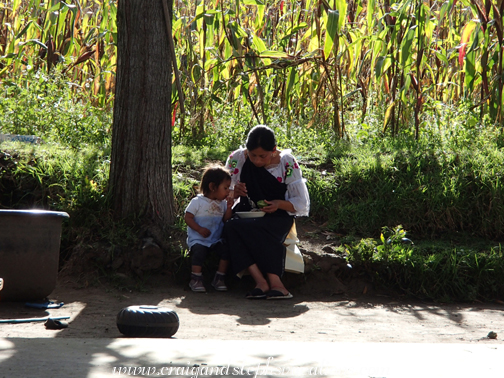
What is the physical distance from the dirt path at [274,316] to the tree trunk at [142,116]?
764 mm

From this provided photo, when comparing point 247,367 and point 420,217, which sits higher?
point 420,217

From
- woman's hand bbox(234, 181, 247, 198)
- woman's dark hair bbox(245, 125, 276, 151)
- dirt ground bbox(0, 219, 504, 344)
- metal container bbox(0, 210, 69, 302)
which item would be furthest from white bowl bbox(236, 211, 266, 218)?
metal container bbox(0, 210, 69, 302)

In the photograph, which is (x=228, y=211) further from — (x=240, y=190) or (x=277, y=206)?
(x=277, y=206)

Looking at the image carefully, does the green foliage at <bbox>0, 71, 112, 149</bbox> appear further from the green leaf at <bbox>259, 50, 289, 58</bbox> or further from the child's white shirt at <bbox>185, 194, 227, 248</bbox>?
the green leaf at <bbox>259, 50, 289, 58</bbox>

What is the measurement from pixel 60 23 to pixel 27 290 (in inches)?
119

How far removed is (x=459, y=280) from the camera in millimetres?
4648

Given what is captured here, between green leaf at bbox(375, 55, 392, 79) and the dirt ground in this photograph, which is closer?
the dirt ground

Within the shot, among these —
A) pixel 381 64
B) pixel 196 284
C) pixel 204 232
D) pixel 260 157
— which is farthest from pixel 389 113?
pixel 196 284

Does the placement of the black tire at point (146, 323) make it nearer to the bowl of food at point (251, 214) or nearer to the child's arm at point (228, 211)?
the bowl of food at point (251, 214)

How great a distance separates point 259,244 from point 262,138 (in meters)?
0.82

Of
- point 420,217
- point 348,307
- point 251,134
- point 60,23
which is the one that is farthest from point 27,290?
point 420,217

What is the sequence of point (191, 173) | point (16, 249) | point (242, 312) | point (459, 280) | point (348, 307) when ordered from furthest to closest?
1. point (191, 173)
2. point (459, 280)
3. point (348, 307)
4. point (242, 312)
5. point (16, 249)

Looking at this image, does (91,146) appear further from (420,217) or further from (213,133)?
(420,217)

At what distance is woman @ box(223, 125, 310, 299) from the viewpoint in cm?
445
